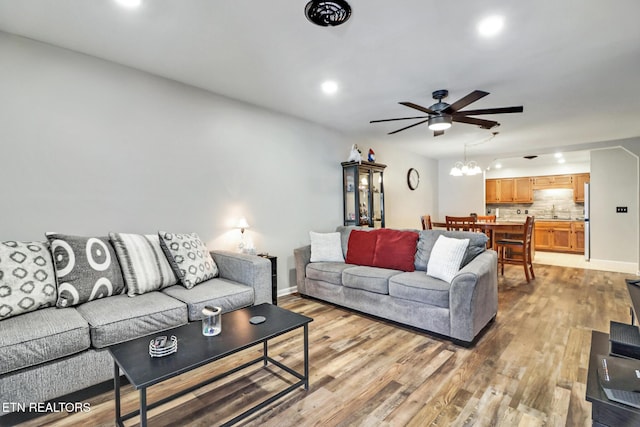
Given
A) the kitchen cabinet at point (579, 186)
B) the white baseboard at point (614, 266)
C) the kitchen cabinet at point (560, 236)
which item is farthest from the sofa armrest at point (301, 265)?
the kitchen cabinet at point (579, 186)

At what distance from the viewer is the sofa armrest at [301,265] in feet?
12.8

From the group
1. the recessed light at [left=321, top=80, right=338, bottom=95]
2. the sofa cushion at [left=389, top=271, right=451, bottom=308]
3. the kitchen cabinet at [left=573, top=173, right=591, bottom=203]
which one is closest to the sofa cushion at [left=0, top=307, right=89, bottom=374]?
the sofa cushion at [left=389, top=271, right=451, bottom=308]

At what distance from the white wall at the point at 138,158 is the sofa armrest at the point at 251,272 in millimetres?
618

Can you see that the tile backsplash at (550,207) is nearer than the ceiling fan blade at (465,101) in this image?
No

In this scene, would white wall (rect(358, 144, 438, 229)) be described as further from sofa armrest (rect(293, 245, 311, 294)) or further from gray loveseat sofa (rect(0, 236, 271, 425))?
gray loveseat sofa (rect(0, 236, 271, 425))

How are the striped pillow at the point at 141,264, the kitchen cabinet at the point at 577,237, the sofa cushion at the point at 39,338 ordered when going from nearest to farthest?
the sofa cushion at the point at 39,338
the striped pillow at the point at 141,264
the kitchen cabinet at the point at 577,237

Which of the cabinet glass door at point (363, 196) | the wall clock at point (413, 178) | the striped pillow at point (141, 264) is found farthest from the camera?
the wall clock at point (413, 178)

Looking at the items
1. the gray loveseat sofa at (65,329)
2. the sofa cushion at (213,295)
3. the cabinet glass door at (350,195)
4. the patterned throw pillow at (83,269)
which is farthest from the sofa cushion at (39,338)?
the cabinet glass door at (350,195)

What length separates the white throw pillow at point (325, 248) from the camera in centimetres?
389

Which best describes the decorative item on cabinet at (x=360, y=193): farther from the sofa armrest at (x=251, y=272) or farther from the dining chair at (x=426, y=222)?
the sofa armrest at (x=251, y=272)

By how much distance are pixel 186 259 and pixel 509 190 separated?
341 inches

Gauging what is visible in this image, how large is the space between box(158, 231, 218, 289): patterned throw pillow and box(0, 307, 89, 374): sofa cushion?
79cm

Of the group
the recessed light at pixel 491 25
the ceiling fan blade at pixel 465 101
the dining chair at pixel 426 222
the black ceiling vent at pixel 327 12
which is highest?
the recessed light at pixel 491 25

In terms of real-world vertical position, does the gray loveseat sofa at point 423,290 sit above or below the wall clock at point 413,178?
below
